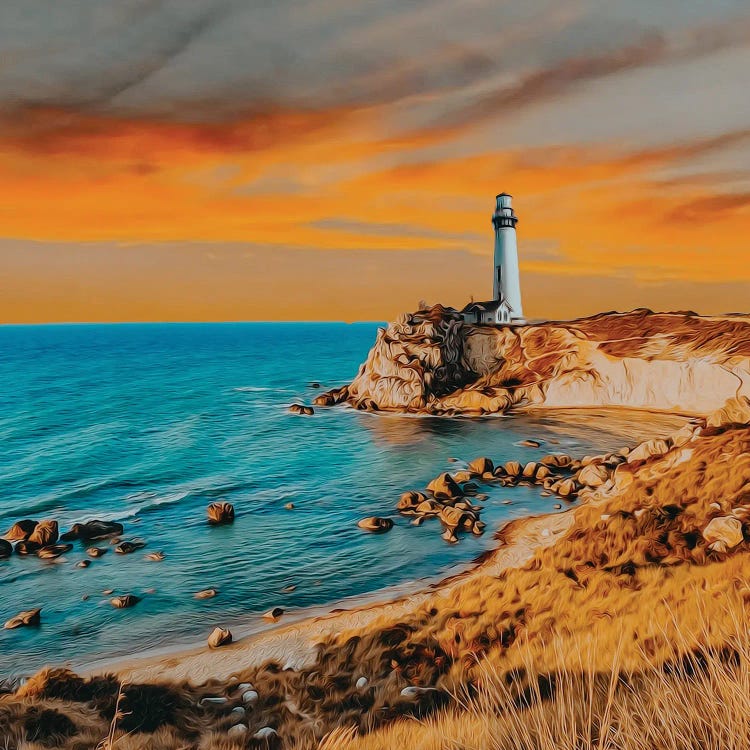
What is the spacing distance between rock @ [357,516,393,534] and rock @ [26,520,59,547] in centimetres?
1186

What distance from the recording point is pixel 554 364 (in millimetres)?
50562

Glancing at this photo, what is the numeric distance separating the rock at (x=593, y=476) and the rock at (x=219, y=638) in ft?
58.7

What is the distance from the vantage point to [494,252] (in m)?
61.9

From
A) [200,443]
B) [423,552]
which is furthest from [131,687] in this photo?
[200,443]

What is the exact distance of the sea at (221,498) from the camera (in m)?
15.4

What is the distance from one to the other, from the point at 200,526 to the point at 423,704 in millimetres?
16213

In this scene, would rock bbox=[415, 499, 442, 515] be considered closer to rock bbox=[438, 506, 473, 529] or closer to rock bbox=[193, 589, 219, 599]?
rock bbox=[438, 506, 473, 529]

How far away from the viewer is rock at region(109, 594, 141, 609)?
615 inches

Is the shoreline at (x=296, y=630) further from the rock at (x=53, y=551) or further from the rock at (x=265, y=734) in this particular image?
the rock at (x=53, y=551)

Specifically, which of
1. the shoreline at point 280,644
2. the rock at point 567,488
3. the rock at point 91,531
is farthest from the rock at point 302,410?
the shoreline at point 280,644

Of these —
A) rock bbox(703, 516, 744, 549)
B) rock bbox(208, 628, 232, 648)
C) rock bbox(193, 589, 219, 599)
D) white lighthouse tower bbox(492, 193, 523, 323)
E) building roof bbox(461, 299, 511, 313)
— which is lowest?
rock bbox(193, 589, 219, 599)

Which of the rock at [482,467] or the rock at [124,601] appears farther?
the rock at [482,467]

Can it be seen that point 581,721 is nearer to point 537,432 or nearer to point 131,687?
point 131,687

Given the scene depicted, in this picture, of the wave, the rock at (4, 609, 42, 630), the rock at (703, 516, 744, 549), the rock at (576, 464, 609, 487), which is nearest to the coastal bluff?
the wave
